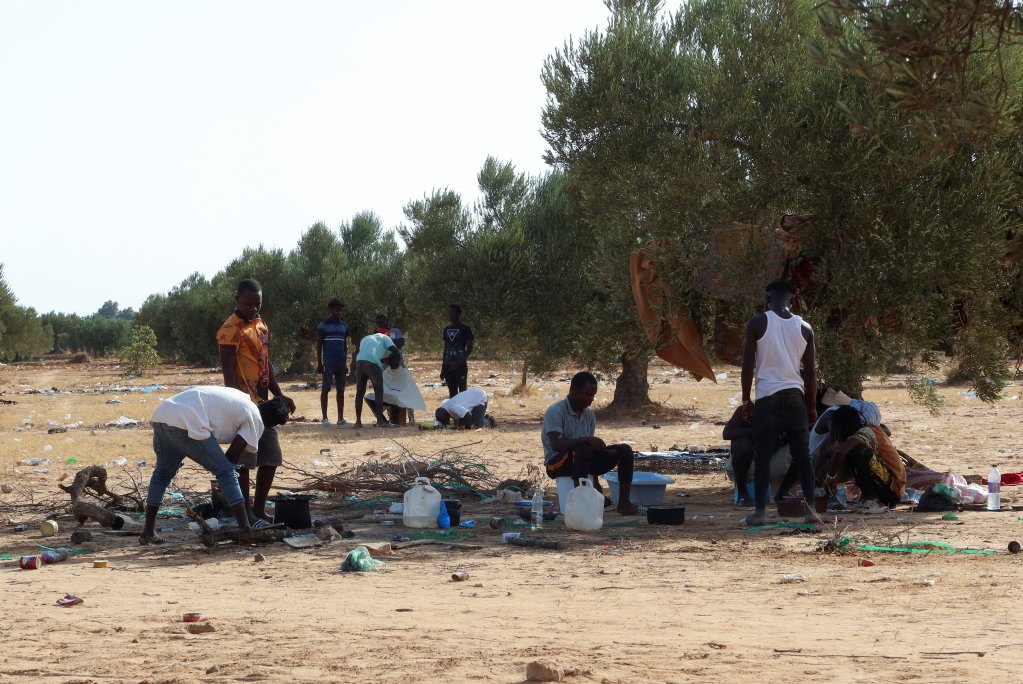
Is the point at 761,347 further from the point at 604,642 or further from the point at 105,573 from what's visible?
the point at 105,573

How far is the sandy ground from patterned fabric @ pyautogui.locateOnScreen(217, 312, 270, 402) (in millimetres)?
1256

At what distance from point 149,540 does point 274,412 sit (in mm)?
1282

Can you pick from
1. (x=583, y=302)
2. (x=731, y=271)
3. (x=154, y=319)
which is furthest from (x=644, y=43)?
(x=154, y=319)

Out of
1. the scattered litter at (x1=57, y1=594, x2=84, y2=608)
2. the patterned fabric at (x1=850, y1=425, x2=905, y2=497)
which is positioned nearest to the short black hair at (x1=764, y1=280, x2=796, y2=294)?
the patterned fabric at (x1=850, y1=425, x2=905, y2=497)

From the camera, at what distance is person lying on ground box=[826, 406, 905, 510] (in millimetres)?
9219

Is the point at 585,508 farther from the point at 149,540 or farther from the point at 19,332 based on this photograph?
the point at 19,332

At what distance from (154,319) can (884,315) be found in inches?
2275

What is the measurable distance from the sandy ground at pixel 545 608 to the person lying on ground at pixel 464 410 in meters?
6.99

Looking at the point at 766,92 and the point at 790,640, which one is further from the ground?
the point at 766,92

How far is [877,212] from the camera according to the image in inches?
362

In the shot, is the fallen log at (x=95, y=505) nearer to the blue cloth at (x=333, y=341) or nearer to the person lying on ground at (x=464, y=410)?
the blue cloth at (x=333, y=341)

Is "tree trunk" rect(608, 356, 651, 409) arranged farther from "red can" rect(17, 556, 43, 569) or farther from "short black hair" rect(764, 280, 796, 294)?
"red can" rect(17, 556, 43, 569)

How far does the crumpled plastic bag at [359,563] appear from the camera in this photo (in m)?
7.18

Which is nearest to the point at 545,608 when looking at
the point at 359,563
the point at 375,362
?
the point at 359,563
